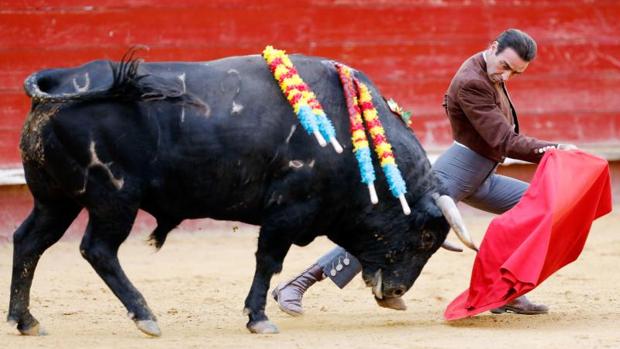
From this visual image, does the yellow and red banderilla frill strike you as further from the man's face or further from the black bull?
Answer: the man's face

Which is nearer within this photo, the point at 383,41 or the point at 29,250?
the point at 29,250

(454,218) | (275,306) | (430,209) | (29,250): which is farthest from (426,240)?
(29,250)

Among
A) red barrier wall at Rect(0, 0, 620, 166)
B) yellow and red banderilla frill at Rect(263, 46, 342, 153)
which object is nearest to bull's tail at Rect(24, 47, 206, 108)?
yellow and red banderilla frill at Rect(263, 46, 342, 153)

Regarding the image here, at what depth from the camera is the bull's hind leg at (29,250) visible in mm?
6555

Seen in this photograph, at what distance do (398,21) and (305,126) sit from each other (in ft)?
15.7

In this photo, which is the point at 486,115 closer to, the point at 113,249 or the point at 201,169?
the point at 201,169

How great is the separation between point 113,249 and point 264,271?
77 centimetres

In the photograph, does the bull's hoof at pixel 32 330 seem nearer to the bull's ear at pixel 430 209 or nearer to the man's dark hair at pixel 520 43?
Result: the bull's ear at pixel 430 209

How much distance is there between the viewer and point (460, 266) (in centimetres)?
936

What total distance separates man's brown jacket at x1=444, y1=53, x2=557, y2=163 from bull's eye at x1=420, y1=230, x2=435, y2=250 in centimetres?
52

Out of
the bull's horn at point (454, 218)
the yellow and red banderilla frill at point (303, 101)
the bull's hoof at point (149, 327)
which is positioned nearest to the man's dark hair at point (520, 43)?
the bull's horn at point (454, 218)

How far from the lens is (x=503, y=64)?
22.3 feet

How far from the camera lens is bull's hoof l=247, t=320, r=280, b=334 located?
21.5 ft

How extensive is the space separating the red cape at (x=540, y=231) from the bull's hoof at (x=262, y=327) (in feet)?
3.14
